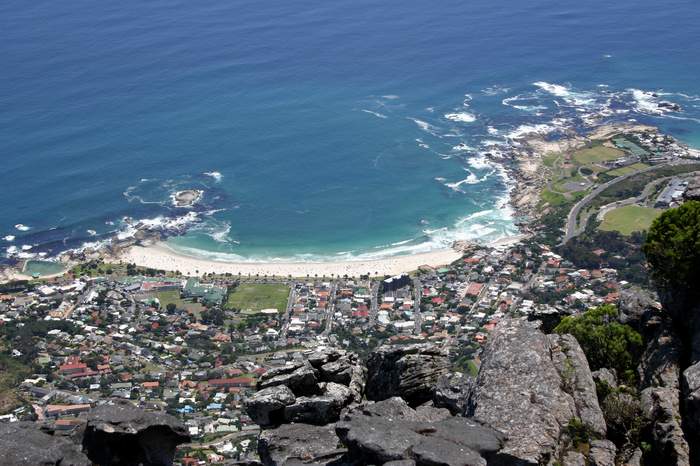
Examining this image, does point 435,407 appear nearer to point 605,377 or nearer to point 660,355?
point 605,377

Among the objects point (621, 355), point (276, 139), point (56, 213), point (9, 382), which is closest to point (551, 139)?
point (276, 139)

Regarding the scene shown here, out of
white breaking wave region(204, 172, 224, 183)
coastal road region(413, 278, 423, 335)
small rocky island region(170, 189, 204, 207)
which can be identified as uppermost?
white breaking wave region(204, 172, 224, 183)

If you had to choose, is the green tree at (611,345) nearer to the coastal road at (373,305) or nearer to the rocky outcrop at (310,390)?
the rocky outcrop at (310,390)

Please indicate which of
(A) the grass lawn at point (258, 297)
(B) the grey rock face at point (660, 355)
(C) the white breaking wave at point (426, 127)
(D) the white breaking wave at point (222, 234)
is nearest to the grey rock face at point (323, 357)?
(B) the grey rock face at point (660, 355)

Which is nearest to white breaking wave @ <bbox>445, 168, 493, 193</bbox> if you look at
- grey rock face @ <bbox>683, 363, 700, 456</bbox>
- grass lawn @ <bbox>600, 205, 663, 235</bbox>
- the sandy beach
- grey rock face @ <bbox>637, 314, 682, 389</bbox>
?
the sandy beach

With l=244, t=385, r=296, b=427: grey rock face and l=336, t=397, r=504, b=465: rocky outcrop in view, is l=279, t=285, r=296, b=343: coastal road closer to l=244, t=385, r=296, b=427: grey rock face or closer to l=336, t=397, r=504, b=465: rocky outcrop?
l=244, t=385, r=296, b=427: grey rock face

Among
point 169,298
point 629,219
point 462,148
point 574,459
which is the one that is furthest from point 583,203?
point 574,459
